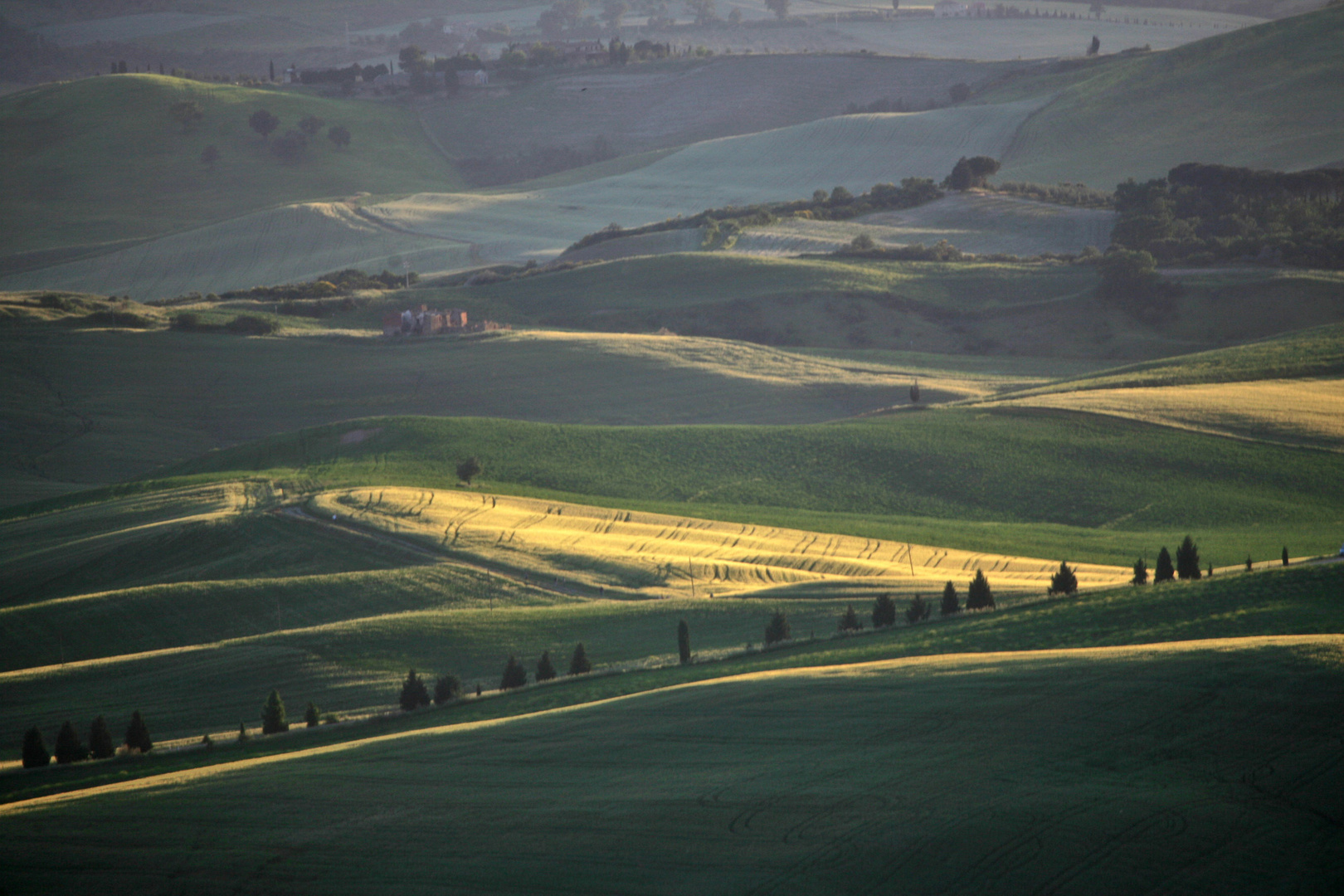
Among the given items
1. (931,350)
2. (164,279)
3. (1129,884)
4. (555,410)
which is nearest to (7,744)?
(1129,884)

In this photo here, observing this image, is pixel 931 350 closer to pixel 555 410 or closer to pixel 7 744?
pixel 555 410

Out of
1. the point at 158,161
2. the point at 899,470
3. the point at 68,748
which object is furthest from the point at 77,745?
the point at 158,161

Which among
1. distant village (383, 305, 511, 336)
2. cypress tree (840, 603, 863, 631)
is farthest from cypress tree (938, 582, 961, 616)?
distant village (383, 305, 511, 336)

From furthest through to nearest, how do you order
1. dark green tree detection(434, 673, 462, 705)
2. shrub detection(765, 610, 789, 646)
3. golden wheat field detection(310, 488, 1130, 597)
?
golden wheat field detection(310, 488, 1130, 597) < shrub detection(765, 610, 789, 646) < dark green tree detection(434, 673, 462, 705)

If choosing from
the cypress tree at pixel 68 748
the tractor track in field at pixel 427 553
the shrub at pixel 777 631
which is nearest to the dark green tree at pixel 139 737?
the cypress tree at pixel 68 748

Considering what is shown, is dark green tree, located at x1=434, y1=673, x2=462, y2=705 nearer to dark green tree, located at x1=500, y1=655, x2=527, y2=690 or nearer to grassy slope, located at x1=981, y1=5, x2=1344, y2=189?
dark green tree, located at x1=500, y1=655, x2=527, y2=690

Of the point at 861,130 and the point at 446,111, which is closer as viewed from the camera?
the point at 861,130

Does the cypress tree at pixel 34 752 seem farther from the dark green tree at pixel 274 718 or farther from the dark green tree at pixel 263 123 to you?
the dark green tree at pixel 263 123
